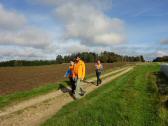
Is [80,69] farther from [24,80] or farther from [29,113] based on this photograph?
[24,80]

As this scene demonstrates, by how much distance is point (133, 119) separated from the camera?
29.1 feet

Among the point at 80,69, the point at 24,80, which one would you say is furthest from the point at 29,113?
the point at 24,80

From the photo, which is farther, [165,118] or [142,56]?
[142,56]

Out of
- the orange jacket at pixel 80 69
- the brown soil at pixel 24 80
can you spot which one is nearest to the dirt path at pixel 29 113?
the orange jacket at pixel 80 69

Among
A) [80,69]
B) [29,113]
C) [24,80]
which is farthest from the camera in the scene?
[24,80]

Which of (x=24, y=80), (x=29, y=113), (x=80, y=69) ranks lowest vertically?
(x=24, y=80)

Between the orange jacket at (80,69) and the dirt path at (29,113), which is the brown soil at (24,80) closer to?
the dirt path at (29,113)

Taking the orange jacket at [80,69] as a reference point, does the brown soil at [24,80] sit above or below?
below

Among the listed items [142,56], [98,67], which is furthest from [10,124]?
[142,56]

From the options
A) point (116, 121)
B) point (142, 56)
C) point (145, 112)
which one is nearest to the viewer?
point (116, 121)

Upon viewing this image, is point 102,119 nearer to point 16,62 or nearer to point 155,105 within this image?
point 155,105

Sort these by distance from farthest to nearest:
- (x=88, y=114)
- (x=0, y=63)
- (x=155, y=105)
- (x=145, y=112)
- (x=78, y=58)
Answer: (x=0, y=63) < (x=78, y=58) < (x=155, y=105) < (x=145, y=112) < (x=88, y=114)

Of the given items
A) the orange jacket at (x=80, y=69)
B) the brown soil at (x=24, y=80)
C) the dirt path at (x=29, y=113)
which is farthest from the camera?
the brown soil at (x=24, y=80)

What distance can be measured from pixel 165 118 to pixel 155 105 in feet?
8.27
